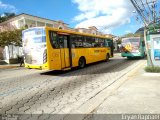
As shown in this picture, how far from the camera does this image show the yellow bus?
12992mm

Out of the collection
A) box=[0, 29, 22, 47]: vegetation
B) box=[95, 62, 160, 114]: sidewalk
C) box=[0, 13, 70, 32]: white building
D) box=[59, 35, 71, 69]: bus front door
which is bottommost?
box=[95, 62, 160, 114]: sidewalk

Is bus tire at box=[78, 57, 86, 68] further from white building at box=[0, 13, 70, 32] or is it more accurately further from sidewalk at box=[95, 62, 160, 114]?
white building at box=[0, 13, 70, 32]

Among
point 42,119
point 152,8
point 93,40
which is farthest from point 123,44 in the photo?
point 42,119

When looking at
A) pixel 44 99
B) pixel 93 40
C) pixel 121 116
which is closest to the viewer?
pixel 121 116

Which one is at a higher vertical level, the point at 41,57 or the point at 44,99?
the point at 41,57

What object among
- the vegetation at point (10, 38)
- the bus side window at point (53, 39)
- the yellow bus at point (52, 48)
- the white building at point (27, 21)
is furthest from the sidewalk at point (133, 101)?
the white building at point (27, 21)

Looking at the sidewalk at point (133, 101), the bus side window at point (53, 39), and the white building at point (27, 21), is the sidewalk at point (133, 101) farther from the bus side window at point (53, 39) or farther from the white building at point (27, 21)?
the white building at point (27, 21)

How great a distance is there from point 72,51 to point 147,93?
29.5ft

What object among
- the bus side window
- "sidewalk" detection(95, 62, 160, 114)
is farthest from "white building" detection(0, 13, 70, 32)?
"sidewalk" detection(95, 62, 160, 114)

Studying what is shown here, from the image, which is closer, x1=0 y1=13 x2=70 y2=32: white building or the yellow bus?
the yellow bus

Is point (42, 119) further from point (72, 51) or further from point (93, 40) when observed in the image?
point (93, 40)

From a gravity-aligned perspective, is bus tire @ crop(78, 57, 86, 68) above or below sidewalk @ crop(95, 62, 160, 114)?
above

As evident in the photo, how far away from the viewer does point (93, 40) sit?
19.6 m

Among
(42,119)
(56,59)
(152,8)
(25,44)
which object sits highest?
(152,8)
